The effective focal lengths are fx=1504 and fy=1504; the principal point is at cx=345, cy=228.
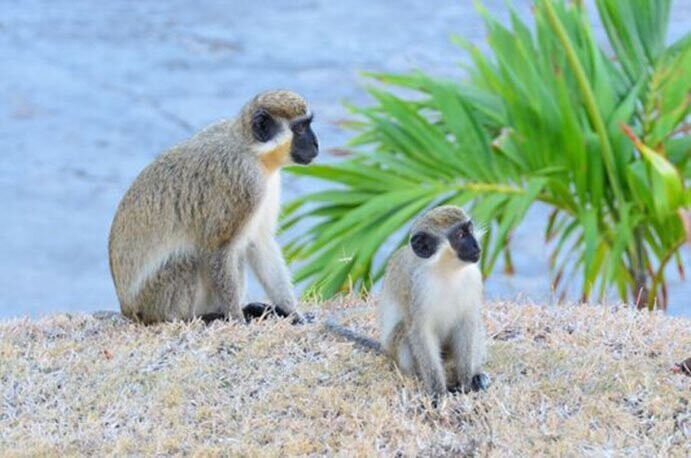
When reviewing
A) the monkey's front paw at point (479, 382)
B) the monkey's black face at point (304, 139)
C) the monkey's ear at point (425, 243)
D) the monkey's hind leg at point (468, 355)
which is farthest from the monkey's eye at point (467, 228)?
the monkey's black face at point (304, 139)

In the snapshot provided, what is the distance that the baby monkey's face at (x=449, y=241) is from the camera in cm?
574

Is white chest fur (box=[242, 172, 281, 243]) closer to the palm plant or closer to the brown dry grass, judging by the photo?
the brown dry grass

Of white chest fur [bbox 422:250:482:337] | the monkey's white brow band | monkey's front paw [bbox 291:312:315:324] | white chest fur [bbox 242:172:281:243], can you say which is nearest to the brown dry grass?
monkey's front paw [bbox 291:312:315:324]

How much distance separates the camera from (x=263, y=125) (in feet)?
23.0

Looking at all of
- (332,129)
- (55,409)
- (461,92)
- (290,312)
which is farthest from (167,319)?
(332,129)

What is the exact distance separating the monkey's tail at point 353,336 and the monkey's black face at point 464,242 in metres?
0.82

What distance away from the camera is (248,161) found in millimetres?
7078

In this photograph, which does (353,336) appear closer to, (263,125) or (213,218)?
(213,218)

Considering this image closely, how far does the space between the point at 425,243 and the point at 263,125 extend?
1.51m

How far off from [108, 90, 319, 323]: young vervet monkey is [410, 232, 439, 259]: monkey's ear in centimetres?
131

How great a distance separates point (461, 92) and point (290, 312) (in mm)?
3354

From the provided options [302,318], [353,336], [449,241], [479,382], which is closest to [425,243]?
[449,241]

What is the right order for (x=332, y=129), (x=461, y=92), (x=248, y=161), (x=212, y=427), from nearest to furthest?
(x=212, y=427) → (x=248, y=161) → (x=461, y=92) → (x=332, y=129)

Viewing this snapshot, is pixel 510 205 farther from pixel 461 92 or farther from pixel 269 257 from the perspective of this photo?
pixel 269 257
